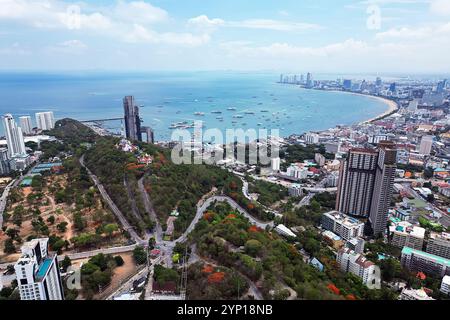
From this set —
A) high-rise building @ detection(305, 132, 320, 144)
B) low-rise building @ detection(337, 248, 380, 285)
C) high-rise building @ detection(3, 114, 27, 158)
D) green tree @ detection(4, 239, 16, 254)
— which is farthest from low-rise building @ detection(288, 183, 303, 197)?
high-rise building @ detection(3, 114, 27, 158)

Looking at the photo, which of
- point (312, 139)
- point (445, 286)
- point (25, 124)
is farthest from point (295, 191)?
point (25, 124)

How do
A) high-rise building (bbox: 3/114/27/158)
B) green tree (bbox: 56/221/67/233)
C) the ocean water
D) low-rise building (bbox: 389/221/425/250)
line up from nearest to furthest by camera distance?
1. green tree (bbox: 56/221/67/233)
2. low-rise building (bbox: 389/221/425/250)
3. high-rise building (bbox: 3/114/27/158)
4. the ocean water

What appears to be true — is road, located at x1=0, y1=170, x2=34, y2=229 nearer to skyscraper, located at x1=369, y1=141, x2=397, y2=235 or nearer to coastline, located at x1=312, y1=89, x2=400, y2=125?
skyscraper, located at x1=369, y1=141, x2=397, y2=235

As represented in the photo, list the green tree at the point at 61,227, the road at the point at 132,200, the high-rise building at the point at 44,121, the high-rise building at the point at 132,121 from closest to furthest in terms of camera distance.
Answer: the green tree at the point at 61,227 < the road at the point at 132,200 < the high-rise building at the point at 132,121 < the high-rise building at the point at 44,121

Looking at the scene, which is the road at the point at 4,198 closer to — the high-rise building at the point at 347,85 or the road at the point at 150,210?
the road at the point at 150,210

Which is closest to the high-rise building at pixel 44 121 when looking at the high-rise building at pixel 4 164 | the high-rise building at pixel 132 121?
the high-rise building at pixel 132 121

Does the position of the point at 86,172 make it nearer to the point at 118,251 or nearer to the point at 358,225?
the point at 118,251

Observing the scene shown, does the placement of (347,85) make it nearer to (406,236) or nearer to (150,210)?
(406,236)
